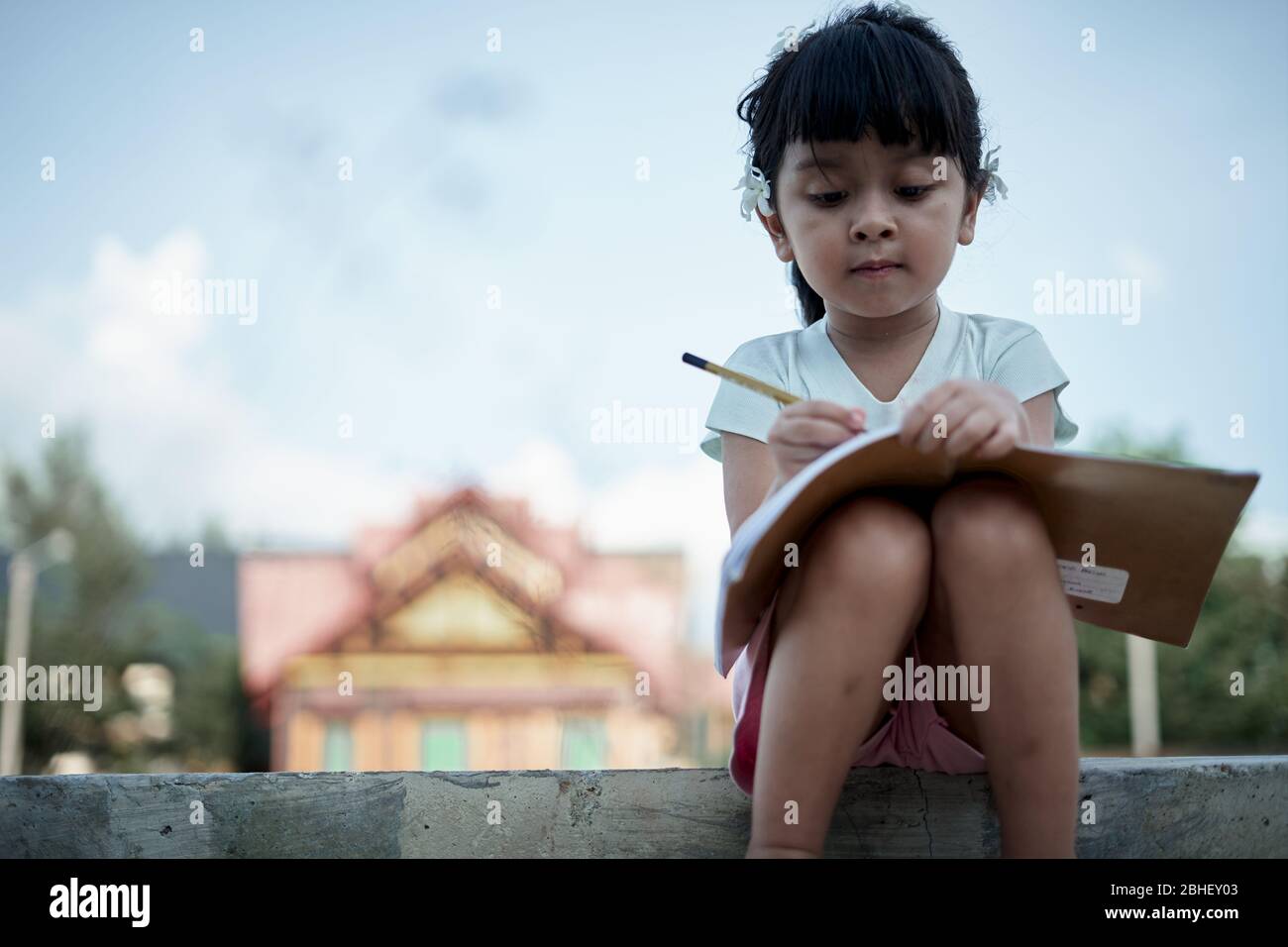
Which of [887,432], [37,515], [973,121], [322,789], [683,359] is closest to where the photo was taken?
[887,432]

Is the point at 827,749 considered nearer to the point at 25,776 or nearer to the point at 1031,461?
the point at 1031,461

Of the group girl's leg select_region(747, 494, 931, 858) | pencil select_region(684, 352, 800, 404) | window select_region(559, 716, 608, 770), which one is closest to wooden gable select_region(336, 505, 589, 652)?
window select_region(559, 716, 608, 770)

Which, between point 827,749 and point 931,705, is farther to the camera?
point 931,705

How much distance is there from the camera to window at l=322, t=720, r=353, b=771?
14.8 metres

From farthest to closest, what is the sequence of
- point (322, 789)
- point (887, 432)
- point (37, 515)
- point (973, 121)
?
point (37, 515) → point (973, 121) → point (322, 789) → point (887, 432)

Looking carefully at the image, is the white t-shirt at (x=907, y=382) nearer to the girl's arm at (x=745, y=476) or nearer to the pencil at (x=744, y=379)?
the girl's arm at (x=745, y=476)

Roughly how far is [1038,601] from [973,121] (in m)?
0.85

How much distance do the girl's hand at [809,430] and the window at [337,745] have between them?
13996mm

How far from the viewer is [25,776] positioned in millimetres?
1861

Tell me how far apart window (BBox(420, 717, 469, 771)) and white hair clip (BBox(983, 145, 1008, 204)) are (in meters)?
13.5

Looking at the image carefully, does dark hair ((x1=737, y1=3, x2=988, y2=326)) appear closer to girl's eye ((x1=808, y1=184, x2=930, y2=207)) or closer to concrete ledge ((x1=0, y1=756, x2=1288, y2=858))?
girl's eye ((x1=808, y1=184, x2=930, y2=207))
